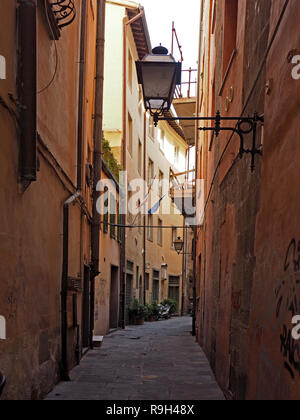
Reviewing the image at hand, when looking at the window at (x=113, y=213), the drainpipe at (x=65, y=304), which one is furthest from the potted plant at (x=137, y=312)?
the drainpipe at (x=65, y=304)

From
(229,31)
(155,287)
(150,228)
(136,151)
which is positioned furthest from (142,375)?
(155,287)

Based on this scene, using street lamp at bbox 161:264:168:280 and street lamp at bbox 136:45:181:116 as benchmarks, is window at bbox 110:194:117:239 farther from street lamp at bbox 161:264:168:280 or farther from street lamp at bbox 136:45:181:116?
street lamp at bbox 161:264:168:280

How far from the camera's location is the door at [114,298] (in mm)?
18406

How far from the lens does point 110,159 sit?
55.8 ft

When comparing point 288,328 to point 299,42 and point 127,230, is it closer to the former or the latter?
point 299,42

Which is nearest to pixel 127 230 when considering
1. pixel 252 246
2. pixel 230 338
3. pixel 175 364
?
pixel 175 364

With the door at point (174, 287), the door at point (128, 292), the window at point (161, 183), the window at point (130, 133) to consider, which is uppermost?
the window at point (130, 133)

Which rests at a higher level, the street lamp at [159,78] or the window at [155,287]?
the street lamp at [159,78]

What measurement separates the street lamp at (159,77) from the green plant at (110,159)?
33.5 feet

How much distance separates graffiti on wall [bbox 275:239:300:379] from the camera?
3049mm

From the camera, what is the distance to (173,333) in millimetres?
18047

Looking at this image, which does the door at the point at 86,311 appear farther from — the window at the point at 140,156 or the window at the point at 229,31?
the window at the point at 140,156

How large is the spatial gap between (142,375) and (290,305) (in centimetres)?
610

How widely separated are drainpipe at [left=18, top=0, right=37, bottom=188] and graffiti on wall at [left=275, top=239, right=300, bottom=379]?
2.79 m
